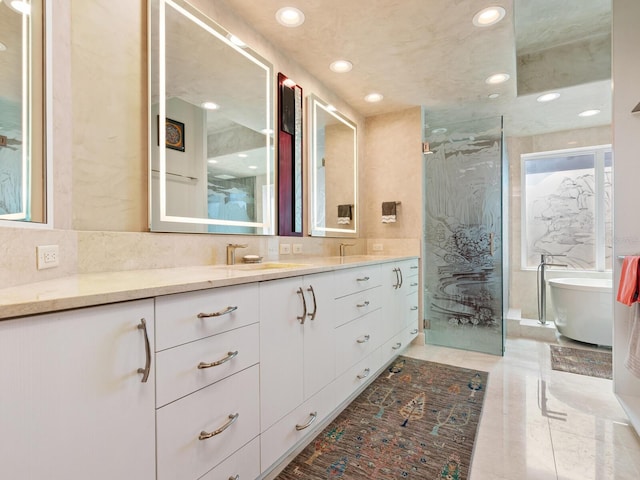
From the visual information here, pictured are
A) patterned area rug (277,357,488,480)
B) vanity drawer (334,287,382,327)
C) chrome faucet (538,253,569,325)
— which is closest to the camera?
patterned area rug (277,357,488,480)

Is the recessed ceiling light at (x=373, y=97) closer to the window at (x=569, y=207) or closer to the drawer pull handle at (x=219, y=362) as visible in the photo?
the window at (x=569, y=207)

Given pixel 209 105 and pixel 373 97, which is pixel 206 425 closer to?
pixel 209 105

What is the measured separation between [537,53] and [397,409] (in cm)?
346

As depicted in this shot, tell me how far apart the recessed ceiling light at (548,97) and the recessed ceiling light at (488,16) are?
58.5 inches

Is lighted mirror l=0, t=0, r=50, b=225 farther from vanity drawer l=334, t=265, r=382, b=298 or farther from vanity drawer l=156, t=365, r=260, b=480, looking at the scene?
vanity drawer l=334, t=265, r=382, b=298

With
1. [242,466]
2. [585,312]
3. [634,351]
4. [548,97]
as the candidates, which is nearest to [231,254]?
[242,466]

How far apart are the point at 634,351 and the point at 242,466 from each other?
7.06 ft

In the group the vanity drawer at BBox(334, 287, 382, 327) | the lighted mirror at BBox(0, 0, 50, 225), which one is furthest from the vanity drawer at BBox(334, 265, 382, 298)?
the lighted mirror at BBox(0, 0, 50, 225)

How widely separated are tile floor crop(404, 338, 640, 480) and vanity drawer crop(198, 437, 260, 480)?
0.99 metres

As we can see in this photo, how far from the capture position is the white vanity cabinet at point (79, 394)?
66 centimetres

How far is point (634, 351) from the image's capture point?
178cm

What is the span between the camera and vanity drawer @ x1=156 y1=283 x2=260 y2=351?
3.12 feet

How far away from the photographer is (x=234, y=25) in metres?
2.00

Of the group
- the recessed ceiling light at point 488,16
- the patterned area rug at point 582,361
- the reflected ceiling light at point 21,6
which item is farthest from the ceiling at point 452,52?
the patterned area rug at point 582,361
